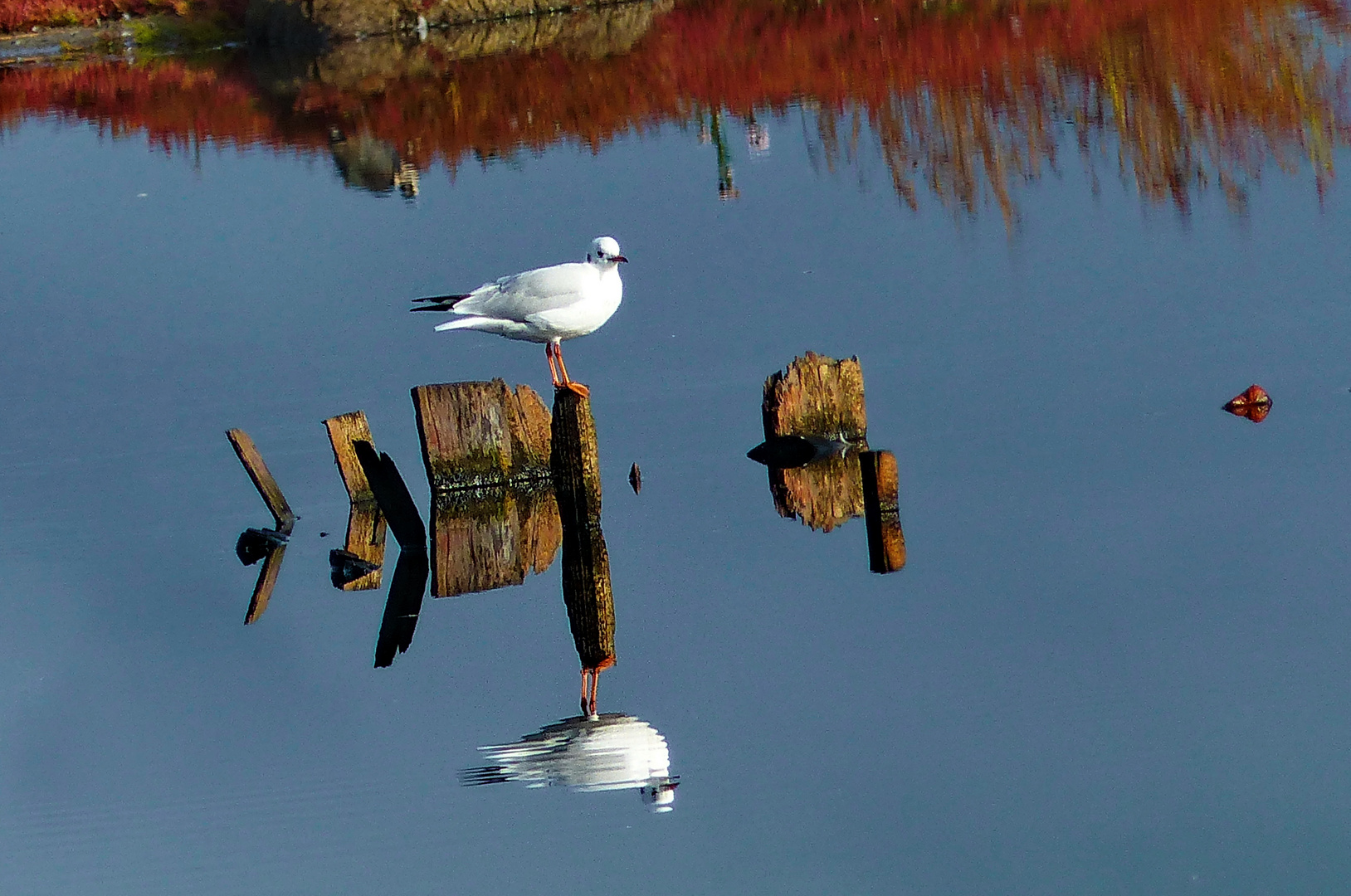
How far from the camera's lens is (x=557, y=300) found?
396 inches

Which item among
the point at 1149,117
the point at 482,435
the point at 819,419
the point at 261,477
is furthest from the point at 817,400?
the point at 1149,117

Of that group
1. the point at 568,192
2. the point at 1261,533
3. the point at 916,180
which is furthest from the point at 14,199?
the point at 1261,533

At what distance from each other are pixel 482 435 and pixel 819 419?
196cm

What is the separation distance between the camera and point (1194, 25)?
23.7 m

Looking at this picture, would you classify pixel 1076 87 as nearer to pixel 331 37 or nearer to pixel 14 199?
pixel 14 199

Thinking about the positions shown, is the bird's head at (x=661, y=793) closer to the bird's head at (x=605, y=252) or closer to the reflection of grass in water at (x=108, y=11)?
the bird's head at (x=605, y=252)

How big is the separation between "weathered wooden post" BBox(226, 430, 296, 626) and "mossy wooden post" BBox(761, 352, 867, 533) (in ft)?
9.10

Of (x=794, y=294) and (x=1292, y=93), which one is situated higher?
(x=1292, y=93)

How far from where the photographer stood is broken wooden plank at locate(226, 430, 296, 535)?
10555mm

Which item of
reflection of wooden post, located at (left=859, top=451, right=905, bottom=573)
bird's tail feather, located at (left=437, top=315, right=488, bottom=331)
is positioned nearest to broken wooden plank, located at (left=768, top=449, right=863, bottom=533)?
reflection of wooden post, located at (left=859, top=451, right=905, bottom=573)

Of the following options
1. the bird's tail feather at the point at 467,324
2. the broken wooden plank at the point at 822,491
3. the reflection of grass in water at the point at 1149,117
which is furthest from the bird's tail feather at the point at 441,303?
the reflection of grass in water at the point at 1149,117

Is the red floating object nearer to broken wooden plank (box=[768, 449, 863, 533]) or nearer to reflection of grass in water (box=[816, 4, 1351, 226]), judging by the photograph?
broken wooden plank (box=[768, 449, 863, 533])

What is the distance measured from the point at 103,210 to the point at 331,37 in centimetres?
1501

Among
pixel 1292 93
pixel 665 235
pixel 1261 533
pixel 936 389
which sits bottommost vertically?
pixel 1261 533
